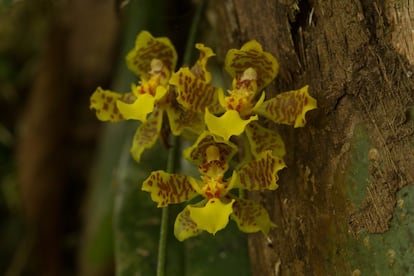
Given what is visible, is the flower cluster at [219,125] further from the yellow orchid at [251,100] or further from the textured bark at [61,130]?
the textured bark at [61,130]

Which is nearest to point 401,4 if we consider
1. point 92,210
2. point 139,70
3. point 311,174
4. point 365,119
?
point 365,119

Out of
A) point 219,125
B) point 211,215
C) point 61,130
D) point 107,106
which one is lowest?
point 211,215

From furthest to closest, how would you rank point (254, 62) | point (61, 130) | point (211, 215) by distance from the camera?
point (61, 130)
point (254, 62)
point (211, 215)

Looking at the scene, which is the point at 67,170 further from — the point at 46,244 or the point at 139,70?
the point at 139,70

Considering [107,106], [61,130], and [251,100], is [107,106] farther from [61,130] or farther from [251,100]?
[61,130]

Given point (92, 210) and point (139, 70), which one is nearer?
point (139, 70)

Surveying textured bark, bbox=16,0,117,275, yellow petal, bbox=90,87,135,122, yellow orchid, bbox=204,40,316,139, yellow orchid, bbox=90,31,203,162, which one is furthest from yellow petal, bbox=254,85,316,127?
textured bark, bbox=16,0,117,275

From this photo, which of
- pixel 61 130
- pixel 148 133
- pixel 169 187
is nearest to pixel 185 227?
pixel 169 187
